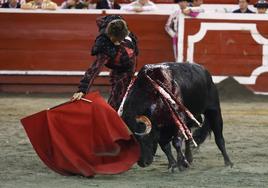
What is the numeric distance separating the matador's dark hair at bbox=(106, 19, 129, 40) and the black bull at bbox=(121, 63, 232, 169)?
302 mm

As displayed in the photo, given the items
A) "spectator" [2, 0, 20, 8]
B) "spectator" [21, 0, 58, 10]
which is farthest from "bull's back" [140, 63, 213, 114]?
"spectator" [2, 0, 20, 8]

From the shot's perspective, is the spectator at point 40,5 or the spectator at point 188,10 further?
the spectator at point 40,5

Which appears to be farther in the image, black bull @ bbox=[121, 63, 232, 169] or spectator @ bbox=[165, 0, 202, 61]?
spectator @ bbox=[165, 0, 202, 61]

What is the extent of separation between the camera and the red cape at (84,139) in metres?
5.78

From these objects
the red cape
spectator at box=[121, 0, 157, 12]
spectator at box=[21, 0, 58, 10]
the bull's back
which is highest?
the bull's back

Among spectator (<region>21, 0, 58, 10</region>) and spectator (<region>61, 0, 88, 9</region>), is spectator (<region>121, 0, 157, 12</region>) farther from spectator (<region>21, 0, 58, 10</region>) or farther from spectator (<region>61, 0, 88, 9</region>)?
spectator (<region>21, 0, 58, 10</region>)

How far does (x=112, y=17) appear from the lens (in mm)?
5992

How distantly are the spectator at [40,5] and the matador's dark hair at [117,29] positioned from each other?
5.84m

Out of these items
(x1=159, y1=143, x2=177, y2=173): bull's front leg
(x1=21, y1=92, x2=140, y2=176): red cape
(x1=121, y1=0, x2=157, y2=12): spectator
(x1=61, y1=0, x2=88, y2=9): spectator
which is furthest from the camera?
(x1=61, y1=0, x2=88, y2=9): spectator

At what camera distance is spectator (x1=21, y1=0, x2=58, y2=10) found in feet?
38.2

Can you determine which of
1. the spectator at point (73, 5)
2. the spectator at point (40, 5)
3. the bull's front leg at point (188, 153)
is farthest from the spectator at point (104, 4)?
the bull's front leg at point (188, 153)

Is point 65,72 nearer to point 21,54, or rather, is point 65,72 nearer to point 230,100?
point 21,54

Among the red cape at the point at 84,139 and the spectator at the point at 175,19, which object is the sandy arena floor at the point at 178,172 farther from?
the spectator at the point at 175,19

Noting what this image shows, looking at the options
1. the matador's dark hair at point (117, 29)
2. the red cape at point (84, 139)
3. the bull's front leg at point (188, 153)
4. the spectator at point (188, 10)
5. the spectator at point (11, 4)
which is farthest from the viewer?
the spectator at point (11, 4)
